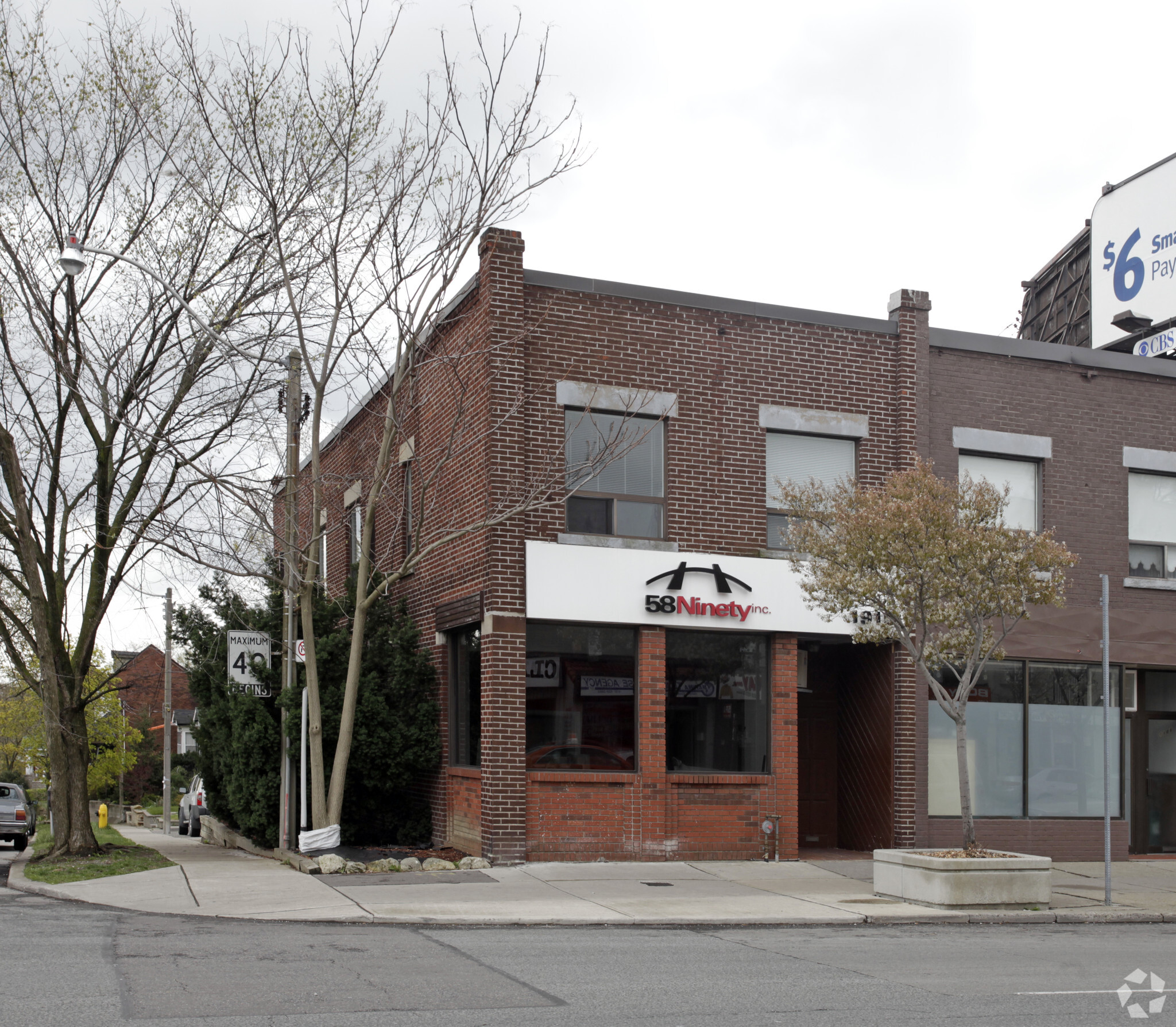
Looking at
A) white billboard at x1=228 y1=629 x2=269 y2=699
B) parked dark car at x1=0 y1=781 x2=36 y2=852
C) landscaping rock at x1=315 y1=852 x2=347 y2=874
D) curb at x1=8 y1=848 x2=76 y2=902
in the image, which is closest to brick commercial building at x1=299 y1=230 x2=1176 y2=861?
landscaping rock at x1=315 y1=852 x2=347 y2=874

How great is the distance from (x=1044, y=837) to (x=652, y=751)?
626 centimetres

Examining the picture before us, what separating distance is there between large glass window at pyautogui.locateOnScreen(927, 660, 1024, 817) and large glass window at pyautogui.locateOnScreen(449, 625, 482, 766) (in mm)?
6464

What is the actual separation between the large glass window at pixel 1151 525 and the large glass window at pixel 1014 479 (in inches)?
65.3

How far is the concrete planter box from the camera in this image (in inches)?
542

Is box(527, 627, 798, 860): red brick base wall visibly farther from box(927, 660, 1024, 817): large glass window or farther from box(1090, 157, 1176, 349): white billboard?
box(1090, 157, 1176, 349): white billboard

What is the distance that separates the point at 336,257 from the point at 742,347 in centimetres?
575

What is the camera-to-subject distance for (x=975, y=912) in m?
13.6

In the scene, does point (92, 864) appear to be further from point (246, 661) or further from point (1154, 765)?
point (1154, 765)

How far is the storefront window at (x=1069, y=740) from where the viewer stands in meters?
19.0

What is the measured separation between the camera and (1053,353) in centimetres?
1981

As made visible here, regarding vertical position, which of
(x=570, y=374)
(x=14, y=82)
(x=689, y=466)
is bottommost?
(x=689, y=466)

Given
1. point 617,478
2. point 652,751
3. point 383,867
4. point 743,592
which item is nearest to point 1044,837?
point 743,592

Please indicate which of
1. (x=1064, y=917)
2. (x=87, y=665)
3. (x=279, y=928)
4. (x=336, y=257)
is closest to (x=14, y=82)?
(x=336, y=257)

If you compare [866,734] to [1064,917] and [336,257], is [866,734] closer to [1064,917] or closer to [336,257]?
[1064,917]
